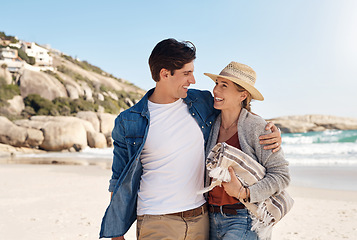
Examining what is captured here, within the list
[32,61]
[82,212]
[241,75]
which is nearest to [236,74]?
[241,75]

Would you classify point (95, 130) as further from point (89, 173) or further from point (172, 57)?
point (172, 57)

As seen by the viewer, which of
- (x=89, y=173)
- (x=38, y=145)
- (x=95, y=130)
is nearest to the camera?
(x=89, y=173)

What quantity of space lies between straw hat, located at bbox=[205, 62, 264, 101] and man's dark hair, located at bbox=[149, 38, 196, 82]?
266mm

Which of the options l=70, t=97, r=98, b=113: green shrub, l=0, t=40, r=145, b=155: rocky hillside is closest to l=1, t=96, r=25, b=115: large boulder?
l=0, t=40, r=145, b=155: rocky hillside

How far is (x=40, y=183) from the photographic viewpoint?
34.6 feet

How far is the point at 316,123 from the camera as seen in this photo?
52312mm

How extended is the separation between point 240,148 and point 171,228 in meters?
0.76

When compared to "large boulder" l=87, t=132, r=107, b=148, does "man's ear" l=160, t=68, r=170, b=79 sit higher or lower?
higher

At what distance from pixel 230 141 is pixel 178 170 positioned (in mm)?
440

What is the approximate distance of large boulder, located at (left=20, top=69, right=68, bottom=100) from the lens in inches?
1380

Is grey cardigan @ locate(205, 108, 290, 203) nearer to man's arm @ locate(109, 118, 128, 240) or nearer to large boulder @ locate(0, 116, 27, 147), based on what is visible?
man's arm @ locate(109, 118, 128, 240)

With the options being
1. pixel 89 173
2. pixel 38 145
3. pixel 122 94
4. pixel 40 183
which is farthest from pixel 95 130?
pixel 122 94

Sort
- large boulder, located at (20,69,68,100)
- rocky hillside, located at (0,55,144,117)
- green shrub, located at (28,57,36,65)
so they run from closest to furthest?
rocky hillside, located at (0,55,144,117) → large boulder, located at (20,69,68,100) → green shrub, located at (28,57,36,65)

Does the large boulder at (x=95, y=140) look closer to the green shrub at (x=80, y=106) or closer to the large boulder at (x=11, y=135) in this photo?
the large boulder at (x=11, y=135)
